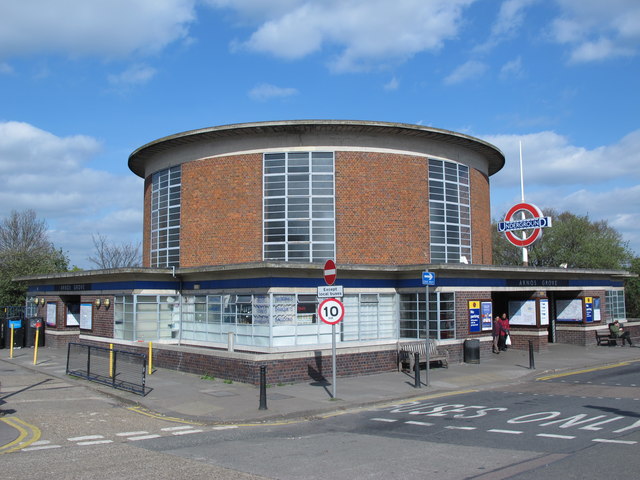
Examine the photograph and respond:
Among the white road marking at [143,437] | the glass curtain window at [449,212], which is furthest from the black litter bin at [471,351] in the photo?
the white road marking at [143,437]

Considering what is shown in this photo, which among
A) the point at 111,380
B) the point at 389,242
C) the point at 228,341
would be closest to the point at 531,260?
the point at 389,242

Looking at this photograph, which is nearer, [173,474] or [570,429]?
[173,474]

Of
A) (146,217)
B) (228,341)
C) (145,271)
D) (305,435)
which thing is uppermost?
(146,217)

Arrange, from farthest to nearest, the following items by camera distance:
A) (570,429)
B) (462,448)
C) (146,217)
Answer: (146,217) < (570,429) < (462,448)

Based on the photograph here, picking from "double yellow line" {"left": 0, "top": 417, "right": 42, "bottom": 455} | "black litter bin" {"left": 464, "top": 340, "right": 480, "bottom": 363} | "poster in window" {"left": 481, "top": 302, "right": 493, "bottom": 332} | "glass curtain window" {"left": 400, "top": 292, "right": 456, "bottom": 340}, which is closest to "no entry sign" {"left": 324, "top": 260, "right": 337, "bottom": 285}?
"double yellow line" {"left": 0, "top": 417, "right": 42, "bottom": 455}

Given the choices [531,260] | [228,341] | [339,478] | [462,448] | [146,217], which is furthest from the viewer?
[531,260]

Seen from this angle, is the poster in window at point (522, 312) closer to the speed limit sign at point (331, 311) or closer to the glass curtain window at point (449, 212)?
the glass curtain window at point (449, 212)

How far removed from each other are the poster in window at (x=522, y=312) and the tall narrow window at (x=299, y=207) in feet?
28.5

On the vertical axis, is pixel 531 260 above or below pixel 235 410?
above

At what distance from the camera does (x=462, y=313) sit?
2156 centimetres

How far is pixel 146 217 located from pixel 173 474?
75.4 ft

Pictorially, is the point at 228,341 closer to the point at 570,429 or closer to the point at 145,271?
the point at 145,271

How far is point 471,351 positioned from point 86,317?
15.6 meters

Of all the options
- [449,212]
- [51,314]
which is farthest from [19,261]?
[449,212]
